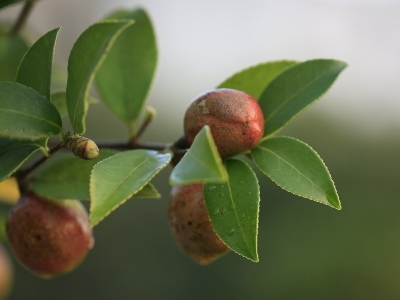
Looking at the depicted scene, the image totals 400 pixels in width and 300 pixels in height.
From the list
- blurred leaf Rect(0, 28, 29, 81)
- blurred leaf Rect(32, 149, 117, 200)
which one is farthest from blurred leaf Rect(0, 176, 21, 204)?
blurred leaf Rect(32, 149, 117, 200)

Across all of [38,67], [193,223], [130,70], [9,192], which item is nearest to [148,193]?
[193,223]

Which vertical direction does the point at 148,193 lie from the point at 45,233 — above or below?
above

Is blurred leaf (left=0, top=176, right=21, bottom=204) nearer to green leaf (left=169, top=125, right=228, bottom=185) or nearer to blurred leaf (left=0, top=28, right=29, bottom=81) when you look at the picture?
blurred leaf (left=0, top=28, right=29, bottom=81)

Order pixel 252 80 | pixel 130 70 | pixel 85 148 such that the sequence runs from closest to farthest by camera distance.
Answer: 1. pixel 85 148
2. pixel 252 80
3. pixel 130 70

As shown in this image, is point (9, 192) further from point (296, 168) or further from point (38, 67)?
point (296, 168)

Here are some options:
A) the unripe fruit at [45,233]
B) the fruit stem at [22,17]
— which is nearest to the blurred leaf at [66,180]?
the unripe fruit at [45,233]

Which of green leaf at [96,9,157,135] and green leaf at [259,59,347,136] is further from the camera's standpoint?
green leaf at [96,9,157,135]

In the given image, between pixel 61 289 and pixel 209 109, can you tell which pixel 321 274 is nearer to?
pixel 61 289
